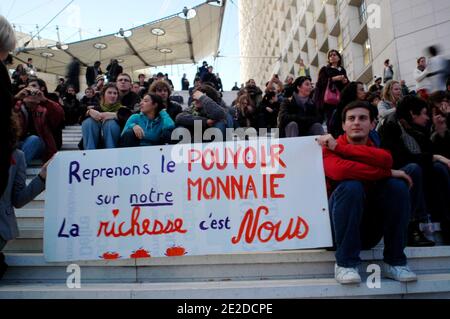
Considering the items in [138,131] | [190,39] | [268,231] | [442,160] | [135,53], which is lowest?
[268,231]

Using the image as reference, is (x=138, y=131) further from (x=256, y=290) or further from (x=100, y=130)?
(x=256, y=290)

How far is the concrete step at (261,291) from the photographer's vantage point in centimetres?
201

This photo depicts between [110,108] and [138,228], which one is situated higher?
[110,108]

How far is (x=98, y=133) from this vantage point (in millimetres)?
3877

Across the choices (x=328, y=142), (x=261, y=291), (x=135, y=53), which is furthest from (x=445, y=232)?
(x=135, y=53)

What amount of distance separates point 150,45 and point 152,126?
57.4 ft

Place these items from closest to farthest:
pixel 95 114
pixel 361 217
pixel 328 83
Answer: pixel 361 217 → pixel 95 114 → pixel 328 83

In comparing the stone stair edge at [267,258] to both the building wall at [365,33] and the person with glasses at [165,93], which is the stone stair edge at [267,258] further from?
the building wall at [365,33]

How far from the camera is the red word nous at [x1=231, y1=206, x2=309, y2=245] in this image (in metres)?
2.30
